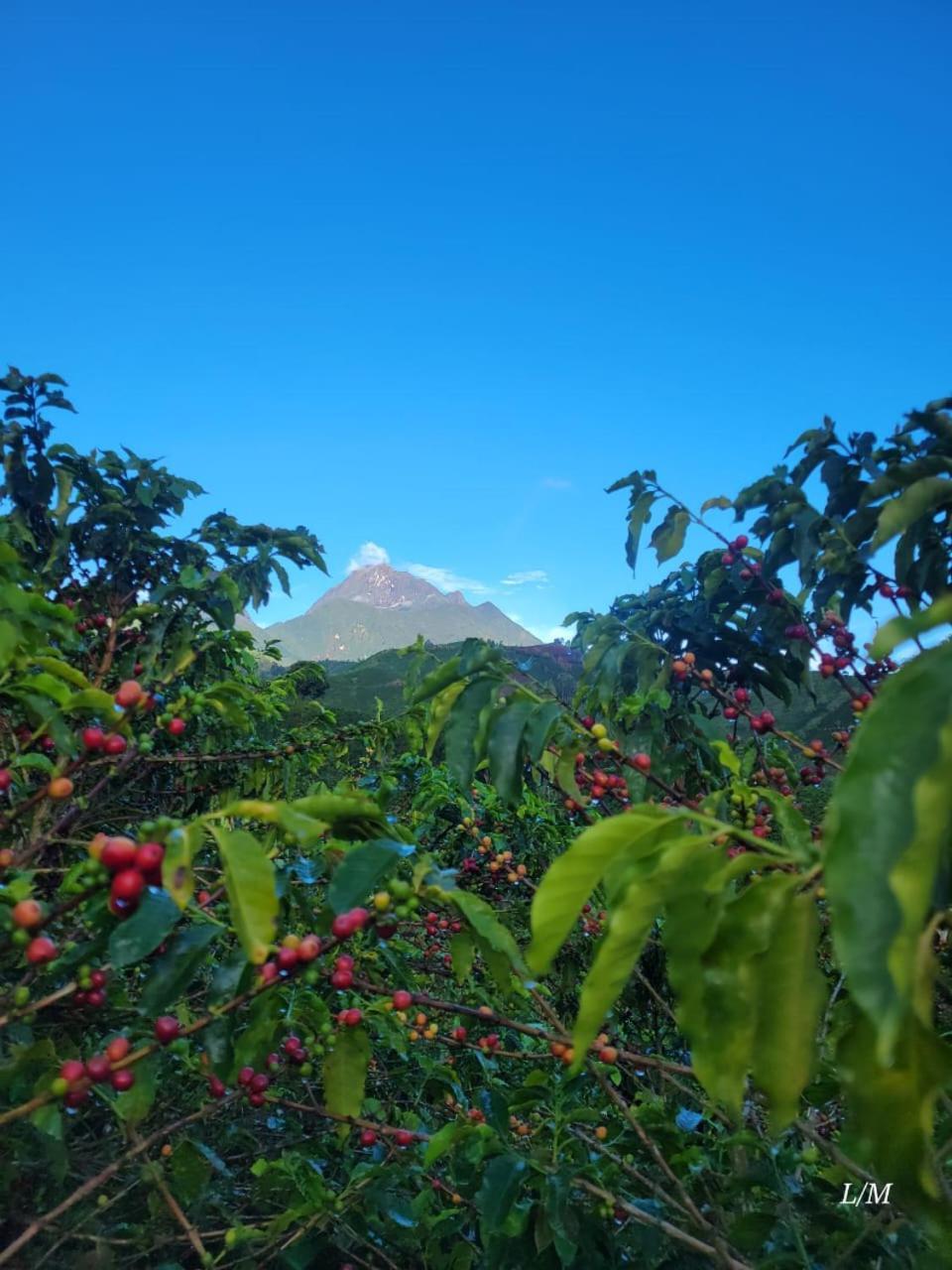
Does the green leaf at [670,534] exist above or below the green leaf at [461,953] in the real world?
above

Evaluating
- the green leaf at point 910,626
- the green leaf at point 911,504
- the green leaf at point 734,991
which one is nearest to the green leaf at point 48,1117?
the green leaf at point 734,991

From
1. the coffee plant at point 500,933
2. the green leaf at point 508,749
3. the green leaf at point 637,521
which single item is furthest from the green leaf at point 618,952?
the green leaf at point 637,521

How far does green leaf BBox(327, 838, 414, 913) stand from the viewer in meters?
1.27

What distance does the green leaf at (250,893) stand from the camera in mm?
1005

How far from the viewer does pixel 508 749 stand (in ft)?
5.59

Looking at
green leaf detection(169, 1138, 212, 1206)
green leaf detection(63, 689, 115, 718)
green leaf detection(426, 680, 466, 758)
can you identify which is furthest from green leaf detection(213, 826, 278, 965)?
green leaf detection(169, 1138, 212, 1206)

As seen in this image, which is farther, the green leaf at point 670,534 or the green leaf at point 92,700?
the green leaf at point 670,534

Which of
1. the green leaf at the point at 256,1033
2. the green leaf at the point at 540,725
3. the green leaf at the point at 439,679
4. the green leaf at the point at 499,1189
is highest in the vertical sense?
the green leaf at the point at 439,679

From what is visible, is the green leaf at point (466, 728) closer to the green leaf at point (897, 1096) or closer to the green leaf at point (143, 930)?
the green leaf at point (143, 930)

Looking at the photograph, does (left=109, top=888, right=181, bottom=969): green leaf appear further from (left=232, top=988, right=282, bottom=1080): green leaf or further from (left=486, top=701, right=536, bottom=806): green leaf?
(left=486, top=701, right=536, bottom=806): green leaf

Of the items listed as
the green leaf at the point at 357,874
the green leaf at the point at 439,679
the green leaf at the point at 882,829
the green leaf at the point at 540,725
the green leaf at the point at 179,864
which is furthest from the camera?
the green leaf at the point at 439,679

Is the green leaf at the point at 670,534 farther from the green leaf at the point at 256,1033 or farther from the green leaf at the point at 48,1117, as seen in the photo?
the green leaf at the point at 48,1117

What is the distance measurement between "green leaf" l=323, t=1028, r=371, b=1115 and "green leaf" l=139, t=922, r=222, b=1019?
1.60 feet

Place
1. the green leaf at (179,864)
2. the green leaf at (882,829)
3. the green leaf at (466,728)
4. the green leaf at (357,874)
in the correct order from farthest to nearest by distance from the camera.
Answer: the green leaf at (466,728)
the green leaf at (357,874)
the green leaf at (179,864)
the green leaf at (882,829)
